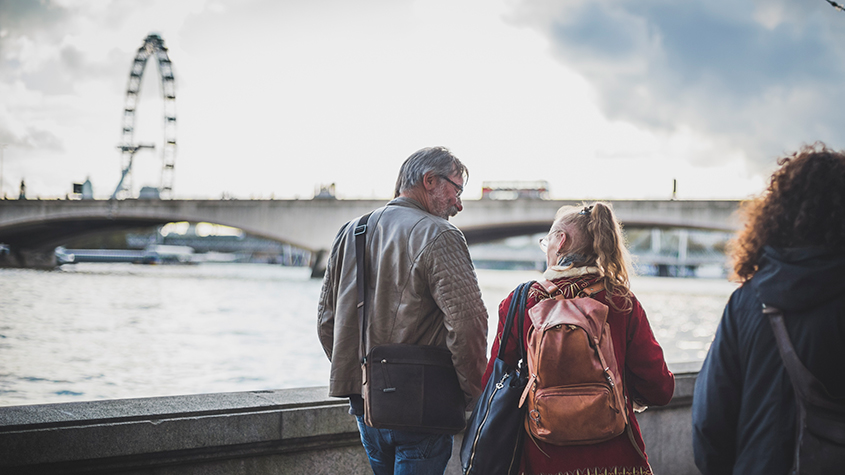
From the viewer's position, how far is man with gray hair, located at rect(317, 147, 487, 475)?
243 centimetres

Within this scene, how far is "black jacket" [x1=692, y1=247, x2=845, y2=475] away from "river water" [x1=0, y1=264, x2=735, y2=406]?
3494mm

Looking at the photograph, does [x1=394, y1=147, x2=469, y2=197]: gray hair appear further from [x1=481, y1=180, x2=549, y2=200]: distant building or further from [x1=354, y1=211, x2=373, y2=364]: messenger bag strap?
[x1=481, y1=180, x2=549, y2=200]: distant building

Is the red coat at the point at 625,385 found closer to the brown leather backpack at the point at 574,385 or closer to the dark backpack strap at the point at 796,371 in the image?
the brown leather backpack at the point at 574,385

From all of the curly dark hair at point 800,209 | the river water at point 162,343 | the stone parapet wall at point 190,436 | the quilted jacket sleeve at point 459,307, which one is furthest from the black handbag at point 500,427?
the river water at point 162,343

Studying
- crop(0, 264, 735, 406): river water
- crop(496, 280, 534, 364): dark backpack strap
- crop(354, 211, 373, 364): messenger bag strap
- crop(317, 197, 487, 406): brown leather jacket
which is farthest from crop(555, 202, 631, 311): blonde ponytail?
crop(0, 264, 735, 406): river water

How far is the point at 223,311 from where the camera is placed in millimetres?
21109

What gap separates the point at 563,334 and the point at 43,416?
2146 mm

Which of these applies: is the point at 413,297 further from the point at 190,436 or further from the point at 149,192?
the point at 149,192

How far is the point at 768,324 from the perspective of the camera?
1.83m

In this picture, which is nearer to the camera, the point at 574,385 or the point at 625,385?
the point at 574,385

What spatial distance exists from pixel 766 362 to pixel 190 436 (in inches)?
90.2

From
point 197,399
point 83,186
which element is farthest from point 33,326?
point 83,186

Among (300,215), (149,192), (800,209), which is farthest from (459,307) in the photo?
(149,192)

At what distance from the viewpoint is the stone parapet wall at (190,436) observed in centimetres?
277
